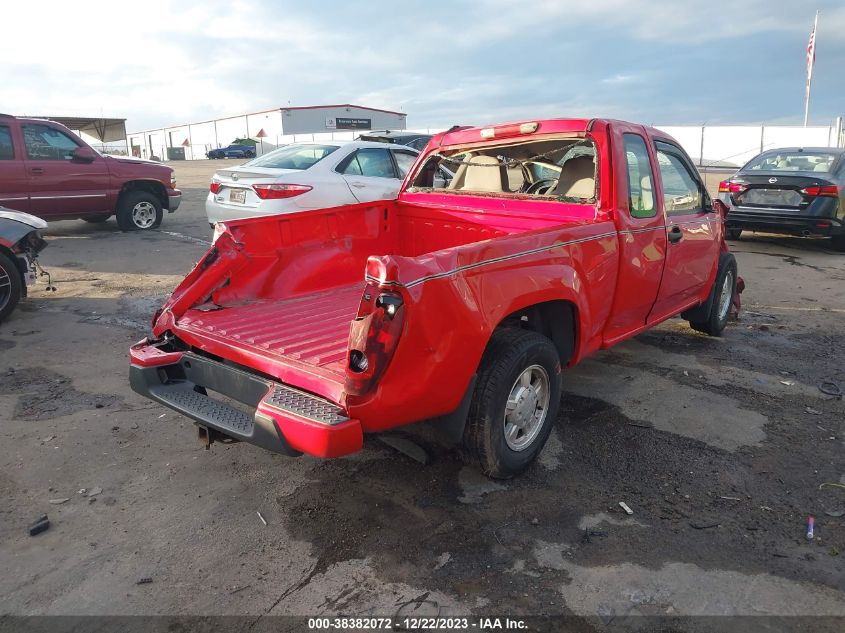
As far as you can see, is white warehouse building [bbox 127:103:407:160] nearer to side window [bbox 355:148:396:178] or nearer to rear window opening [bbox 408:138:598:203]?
side window [bbox 355:148:396:178]

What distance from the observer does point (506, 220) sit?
449 cm

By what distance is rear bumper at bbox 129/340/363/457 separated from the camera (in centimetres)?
258

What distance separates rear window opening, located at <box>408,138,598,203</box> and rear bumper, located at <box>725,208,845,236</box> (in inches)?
255

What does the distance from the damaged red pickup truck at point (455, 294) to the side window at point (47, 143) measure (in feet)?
26.4

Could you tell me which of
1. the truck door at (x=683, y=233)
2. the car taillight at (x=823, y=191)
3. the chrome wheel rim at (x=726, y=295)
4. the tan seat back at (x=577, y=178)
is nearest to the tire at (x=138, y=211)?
the tan seat back at (x=577, y=178)

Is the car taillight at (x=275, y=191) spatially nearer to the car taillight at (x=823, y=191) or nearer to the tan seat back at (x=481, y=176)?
the tan seat back at (x=481, y=176)

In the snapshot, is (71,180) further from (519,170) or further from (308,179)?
(519,170)

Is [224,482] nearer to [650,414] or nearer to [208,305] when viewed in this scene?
[208,305]

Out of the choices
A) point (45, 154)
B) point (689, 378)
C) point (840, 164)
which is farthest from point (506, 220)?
point (45, 154)

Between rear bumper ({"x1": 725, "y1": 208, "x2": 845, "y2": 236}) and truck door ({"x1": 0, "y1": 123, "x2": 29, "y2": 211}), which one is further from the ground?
truck door ({"x1": 0, "y1": 123, "x2": 29, "y2": 211})

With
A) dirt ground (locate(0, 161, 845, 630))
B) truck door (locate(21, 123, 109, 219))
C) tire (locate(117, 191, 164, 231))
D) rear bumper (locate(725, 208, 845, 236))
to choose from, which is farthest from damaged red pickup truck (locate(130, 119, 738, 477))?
tire (locate(117, 191, 164, 231))

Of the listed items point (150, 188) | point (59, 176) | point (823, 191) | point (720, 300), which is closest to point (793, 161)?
point (823, 191)

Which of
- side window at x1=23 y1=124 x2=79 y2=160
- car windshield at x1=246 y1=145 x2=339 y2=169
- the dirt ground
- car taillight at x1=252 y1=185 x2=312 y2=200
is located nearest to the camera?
the dirt ground

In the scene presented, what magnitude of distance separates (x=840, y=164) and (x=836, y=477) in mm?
8361
